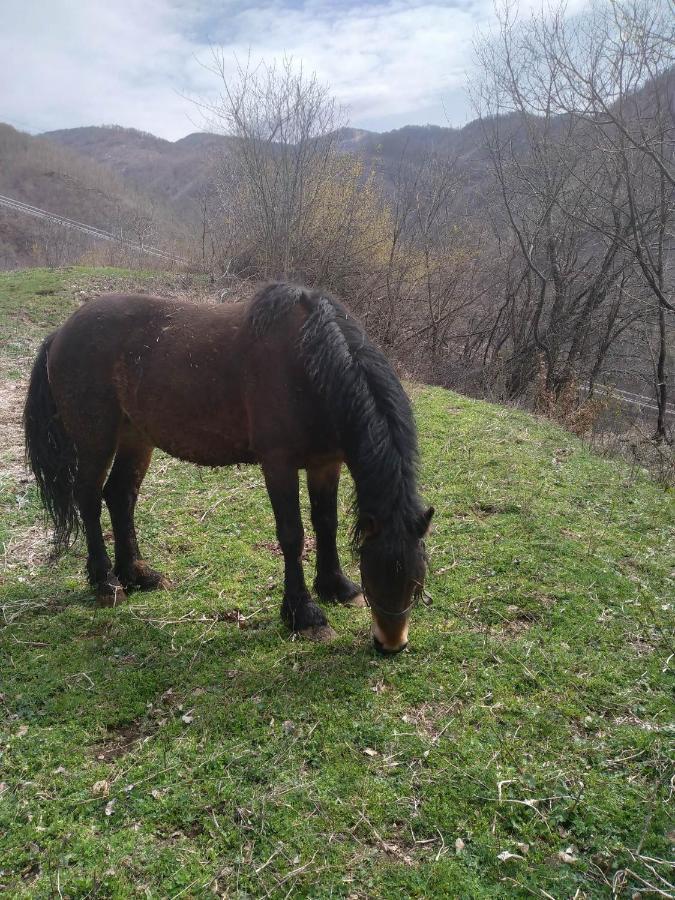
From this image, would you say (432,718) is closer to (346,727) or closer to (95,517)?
(346,727)

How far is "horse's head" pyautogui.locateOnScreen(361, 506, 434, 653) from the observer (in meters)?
2.67

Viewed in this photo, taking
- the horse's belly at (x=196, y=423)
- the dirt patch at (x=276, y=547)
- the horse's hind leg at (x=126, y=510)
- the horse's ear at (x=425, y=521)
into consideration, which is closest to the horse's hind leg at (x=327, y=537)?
the horse's belly at (x=196, y=423)

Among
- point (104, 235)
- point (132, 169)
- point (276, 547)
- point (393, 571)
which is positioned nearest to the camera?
point (393, 571)

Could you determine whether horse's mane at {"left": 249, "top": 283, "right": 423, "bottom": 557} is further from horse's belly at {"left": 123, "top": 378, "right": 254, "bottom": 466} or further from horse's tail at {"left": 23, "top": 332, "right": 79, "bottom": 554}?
horse's tail at {"left": 23, "top": 332, "right": 79, "bottom": 554}

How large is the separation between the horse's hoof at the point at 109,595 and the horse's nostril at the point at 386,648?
1871mm

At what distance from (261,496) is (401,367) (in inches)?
286

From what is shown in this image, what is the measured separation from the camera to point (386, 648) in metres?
2.94

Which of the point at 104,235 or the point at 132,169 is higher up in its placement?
the point at 132,169

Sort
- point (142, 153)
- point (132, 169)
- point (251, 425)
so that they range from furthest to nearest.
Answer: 1. point (142, 153)
2. point (132, 169)
3. point (251, 425)

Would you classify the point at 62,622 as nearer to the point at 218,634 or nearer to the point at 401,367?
the point at 218,634

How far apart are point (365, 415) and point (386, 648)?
1282 mm

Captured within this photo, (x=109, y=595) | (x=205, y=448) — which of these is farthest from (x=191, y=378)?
(x=109, y=595)

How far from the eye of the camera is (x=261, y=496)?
5.25 meters

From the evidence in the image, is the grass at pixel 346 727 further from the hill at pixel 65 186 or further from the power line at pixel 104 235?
the hill at pixel 65 186
